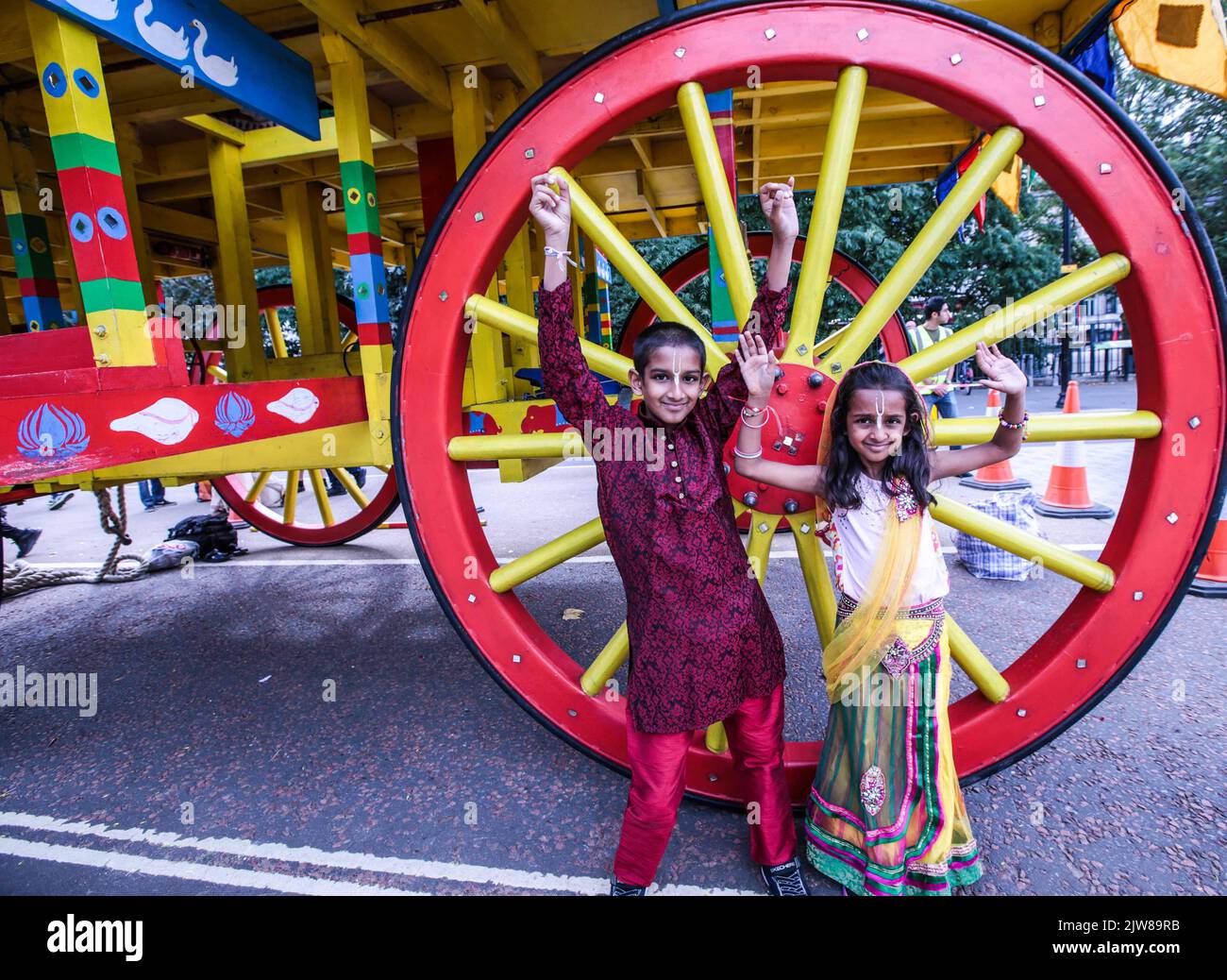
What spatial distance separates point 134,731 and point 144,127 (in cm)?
285

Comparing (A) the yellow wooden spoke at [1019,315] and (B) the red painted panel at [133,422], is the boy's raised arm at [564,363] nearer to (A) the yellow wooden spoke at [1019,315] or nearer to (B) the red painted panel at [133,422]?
(A) the yellow wooden spoke at [1019,315]

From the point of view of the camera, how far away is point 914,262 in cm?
160

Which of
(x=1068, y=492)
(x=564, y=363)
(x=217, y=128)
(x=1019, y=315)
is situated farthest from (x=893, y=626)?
(x=1068, y=492)

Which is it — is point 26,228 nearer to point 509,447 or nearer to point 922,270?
point 509,447

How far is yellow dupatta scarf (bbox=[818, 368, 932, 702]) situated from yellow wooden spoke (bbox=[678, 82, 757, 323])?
503 millimetres

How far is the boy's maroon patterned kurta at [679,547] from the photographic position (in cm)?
145

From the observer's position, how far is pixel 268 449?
2.04 meters

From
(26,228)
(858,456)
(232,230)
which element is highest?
(232,230)

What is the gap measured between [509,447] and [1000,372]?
116 cm

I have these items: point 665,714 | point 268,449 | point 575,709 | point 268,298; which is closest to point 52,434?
point 268,449

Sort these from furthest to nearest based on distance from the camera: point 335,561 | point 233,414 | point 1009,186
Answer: point 335,561 → point 1009,186 → point 233,414

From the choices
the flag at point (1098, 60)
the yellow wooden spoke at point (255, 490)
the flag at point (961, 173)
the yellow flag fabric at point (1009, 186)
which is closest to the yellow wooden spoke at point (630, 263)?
the flag at point (1098, 60)

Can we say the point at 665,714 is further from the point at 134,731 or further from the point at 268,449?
the point at 134,731

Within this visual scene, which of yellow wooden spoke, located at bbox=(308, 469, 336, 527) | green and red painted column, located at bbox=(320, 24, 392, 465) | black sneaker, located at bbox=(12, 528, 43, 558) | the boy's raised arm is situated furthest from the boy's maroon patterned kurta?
black sneaker, located at bbox=(12, 528, 43, 558)
